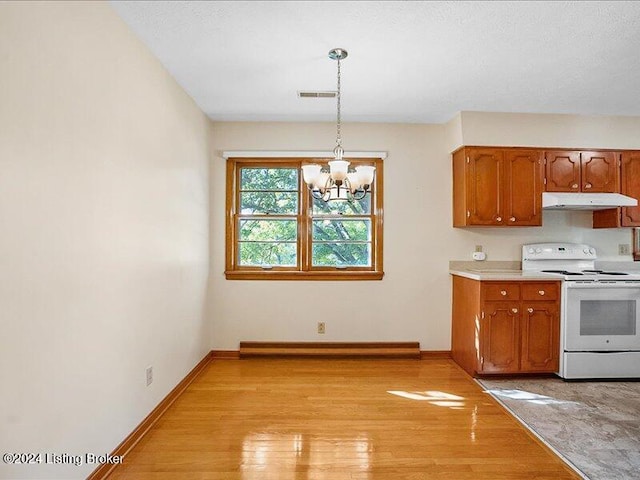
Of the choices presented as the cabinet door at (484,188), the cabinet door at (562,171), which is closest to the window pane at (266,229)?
the cabinet door at (484,188)

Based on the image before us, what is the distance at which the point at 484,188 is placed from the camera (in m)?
3.60

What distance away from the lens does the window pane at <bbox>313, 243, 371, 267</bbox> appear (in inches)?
158

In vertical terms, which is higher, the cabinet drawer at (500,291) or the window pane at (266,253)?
the window pane at (266,253)

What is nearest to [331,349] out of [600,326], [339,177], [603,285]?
[339,177]

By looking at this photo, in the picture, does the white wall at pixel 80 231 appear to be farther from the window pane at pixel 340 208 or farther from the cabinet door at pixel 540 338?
the cabinet door at pixel 540 338

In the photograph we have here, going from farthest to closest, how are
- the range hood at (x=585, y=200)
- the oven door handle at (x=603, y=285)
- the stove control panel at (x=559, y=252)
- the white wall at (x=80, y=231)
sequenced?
the stove control panel at (x=559, y=252) < the range hood at (x=585, y=200) < the oven door handle at (x=603, y=285) < the white wall at (x=80, y=231)

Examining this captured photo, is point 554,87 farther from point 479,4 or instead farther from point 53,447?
point 53,447

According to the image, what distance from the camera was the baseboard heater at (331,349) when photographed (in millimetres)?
3834

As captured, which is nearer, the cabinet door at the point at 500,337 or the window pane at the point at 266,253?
the cabinet door at the point at 500,337

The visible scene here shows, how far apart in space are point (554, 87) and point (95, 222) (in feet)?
11.6

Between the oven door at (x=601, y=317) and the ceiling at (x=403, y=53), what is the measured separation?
1.74 meters

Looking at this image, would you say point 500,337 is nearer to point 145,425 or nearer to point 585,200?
point 585,200

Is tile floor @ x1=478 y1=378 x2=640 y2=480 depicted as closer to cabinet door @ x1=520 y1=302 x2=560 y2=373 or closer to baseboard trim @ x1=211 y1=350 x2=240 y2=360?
cabinet door @ x1=520 y1=302 x2=560 y2=373

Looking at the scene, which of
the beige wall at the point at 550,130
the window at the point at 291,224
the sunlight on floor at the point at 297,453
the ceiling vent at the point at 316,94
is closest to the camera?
the sunlight on floor at the point at 297,453
